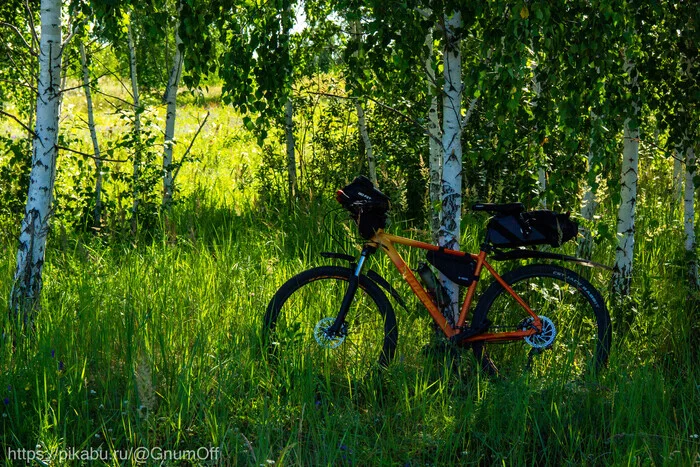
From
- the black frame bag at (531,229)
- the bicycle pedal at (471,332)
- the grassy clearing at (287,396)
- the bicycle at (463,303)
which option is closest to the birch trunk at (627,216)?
the grassy clearing at (287,396)

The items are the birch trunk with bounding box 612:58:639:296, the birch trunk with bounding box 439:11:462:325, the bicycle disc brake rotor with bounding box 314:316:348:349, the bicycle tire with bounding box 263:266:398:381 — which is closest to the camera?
the bicycle tire with bounding box 263:266:398:381

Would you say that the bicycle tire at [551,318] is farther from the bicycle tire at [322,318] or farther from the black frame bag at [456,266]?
the bicycle tire at [322,318]

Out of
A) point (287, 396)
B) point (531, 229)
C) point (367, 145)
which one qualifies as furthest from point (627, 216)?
point (367, 145)

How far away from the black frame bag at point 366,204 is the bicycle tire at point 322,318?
29 centimetres

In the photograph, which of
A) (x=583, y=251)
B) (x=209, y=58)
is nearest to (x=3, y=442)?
(x=209, y=58)

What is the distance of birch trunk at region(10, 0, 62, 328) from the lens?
4.68 m

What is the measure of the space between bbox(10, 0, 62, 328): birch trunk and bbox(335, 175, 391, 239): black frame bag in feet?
5.70

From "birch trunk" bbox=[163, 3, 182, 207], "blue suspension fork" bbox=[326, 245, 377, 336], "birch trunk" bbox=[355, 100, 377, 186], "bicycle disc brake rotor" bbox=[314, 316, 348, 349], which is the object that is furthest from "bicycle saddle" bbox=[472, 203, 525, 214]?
"birch trunk" bbox=[163, 3, 182, 207]

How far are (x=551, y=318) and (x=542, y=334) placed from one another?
40 centimetres

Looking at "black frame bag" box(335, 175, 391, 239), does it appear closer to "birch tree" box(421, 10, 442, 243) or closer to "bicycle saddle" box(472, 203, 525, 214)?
"birch tree" box(421, 10, 442, 243)

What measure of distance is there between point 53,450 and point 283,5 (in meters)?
2.30

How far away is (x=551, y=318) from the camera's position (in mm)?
4949

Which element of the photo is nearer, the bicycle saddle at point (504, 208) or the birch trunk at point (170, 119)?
the bicycle saddle at point (504, 208)

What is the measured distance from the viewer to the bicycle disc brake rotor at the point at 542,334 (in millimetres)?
4559
